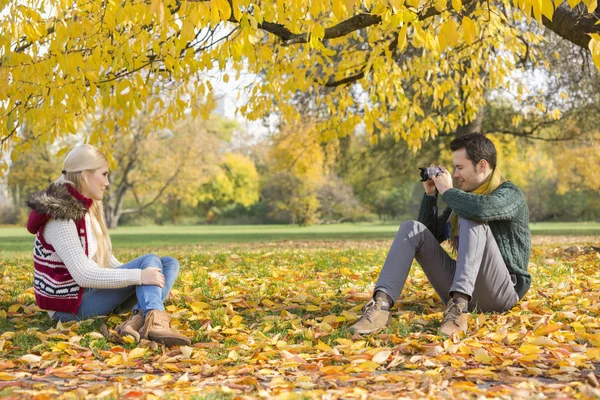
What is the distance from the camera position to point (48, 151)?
3241cm

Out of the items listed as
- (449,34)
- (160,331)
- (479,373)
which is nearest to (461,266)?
(479,373)

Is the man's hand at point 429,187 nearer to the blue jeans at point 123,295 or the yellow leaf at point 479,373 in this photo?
the yellow leaf at point 479,373

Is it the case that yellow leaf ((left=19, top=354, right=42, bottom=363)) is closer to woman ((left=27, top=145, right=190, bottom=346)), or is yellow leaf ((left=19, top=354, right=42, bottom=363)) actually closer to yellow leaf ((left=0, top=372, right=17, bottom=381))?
yellow leaf ((left=0, top=372, right=17, bottom=381))

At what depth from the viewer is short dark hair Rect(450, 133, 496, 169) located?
13.0ft

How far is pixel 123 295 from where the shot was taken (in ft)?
13.2

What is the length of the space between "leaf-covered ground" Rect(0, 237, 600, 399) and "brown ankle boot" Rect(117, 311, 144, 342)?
72 mm

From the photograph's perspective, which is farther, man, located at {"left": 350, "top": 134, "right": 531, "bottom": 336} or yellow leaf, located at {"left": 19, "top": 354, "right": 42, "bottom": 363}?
man, located at {"left": 350, "top": 134, "right": 531, "bottom": 336}

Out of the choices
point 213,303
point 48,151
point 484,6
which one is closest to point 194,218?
point 48,151

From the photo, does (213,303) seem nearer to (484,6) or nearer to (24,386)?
(24,386)

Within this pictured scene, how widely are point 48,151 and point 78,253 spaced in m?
31.0

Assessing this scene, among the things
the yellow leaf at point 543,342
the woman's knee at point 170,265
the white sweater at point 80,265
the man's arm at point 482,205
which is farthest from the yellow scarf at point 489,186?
the white sweater at point 80,265

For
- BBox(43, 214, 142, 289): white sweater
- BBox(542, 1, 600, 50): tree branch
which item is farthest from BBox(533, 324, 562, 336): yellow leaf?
BBox(542, 1, 600, 50): tree branch

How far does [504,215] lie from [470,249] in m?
0.30

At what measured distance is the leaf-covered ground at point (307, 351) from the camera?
2.79 metres
